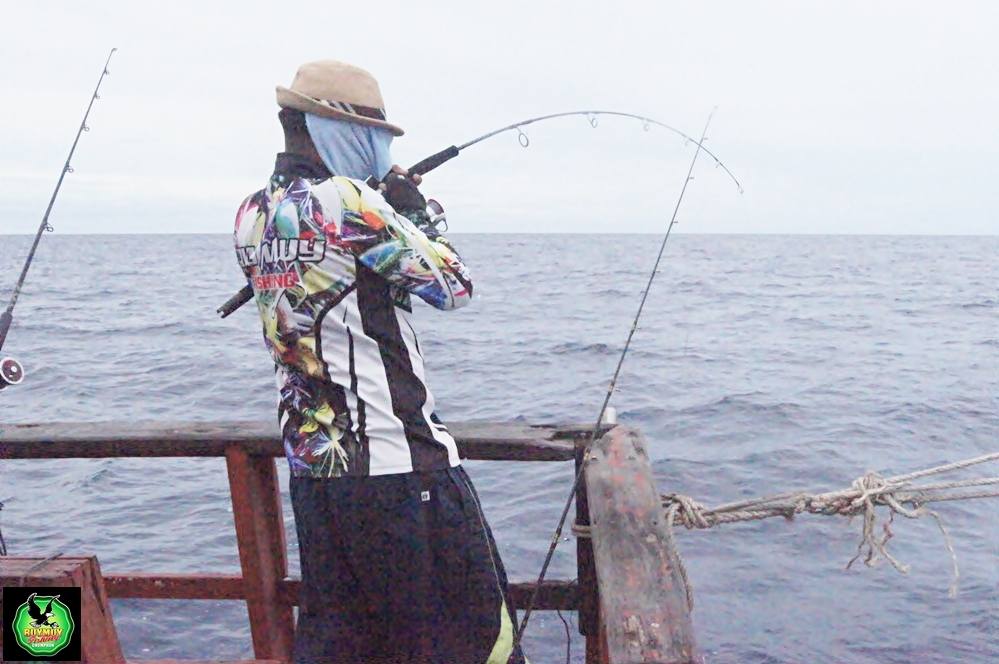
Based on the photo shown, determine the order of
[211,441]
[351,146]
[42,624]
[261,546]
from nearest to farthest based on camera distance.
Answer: [42,624] < [351,146] < [211,441] < [261,546]

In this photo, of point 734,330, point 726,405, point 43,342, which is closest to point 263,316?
point 726,405

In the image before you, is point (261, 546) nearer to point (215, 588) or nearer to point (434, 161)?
point (215, 588)

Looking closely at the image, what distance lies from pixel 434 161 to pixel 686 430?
7827 millimetres

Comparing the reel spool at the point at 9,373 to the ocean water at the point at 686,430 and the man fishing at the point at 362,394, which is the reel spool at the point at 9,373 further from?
the ocean water at the point at 686,430

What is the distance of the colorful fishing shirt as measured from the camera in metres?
2.08

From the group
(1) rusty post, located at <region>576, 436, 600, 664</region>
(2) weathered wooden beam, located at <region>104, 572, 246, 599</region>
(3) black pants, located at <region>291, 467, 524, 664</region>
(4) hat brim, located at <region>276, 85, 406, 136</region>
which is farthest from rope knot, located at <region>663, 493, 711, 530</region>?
(4) hat brim, located at <region>276, 85, 406, 136</region>

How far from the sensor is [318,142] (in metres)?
2.17

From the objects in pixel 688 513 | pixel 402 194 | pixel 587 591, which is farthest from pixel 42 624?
pixel 688 513

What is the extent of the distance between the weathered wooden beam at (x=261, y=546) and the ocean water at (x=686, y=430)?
245 centimetres

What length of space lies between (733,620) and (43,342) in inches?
741

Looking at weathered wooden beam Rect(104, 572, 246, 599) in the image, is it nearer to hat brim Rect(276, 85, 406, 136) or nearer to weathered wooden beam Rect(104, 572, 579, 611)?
weathered wooden beam Rect(104, 572, 579, 611)

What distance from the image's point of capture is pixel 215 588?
3.02 metres

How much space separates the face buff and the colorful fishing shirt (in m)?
0.06

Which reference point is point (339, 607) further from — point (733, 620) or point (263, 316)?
point (733, 620)
